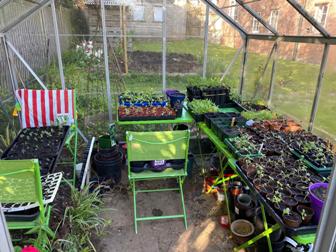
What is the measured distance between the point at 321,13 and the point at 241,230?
8.52ft

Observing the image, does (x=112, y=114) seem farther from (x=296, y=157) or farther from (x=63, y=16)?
(x=296, y=157)

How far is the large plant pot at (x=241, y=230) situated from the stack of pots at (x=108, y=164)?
1.61 meters

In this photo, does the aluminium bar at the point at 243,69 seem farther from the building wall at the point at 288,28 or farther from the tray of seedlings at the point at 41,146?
the tray of seedlings at the point at 41,146

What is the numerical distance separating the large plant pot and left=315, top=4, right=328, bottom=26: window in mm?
2322

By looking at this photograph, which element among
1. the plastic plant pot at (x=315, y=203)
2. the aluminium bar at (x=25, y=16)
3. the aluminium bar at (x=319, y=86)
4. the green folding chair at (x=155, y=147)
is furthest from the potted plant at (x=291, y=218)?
the aluminium bar at (x=25, y=16)

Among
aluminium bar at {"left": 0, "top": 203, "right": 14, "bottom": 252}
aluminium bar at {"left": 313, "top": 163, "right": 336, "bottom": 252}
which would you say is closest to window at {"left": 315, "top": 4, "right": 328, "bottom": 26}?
aluminium bar at {"left": 313, "top": 163, "right": 336, "bottom": 252}

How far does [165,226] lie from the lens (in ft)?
9.11

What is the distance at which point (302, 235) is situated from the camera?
5.12 feet

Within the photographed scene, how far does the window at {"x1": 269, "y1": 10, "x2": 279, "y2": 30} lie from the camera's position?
350 cm

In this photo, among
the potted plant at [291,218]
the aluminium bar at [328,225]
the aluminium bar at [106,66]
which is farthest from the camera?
the aluminium bar at [106,66]

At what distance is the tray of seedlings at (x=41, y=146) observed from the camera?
2.59 m

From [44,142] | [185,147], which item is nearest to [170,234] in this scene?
[185,147]

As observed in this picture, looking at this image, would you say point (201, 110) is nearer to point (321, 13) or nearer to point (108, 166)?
point (108, 166)

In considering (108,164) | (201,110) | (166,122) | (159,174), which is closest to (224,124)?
(201,110)
